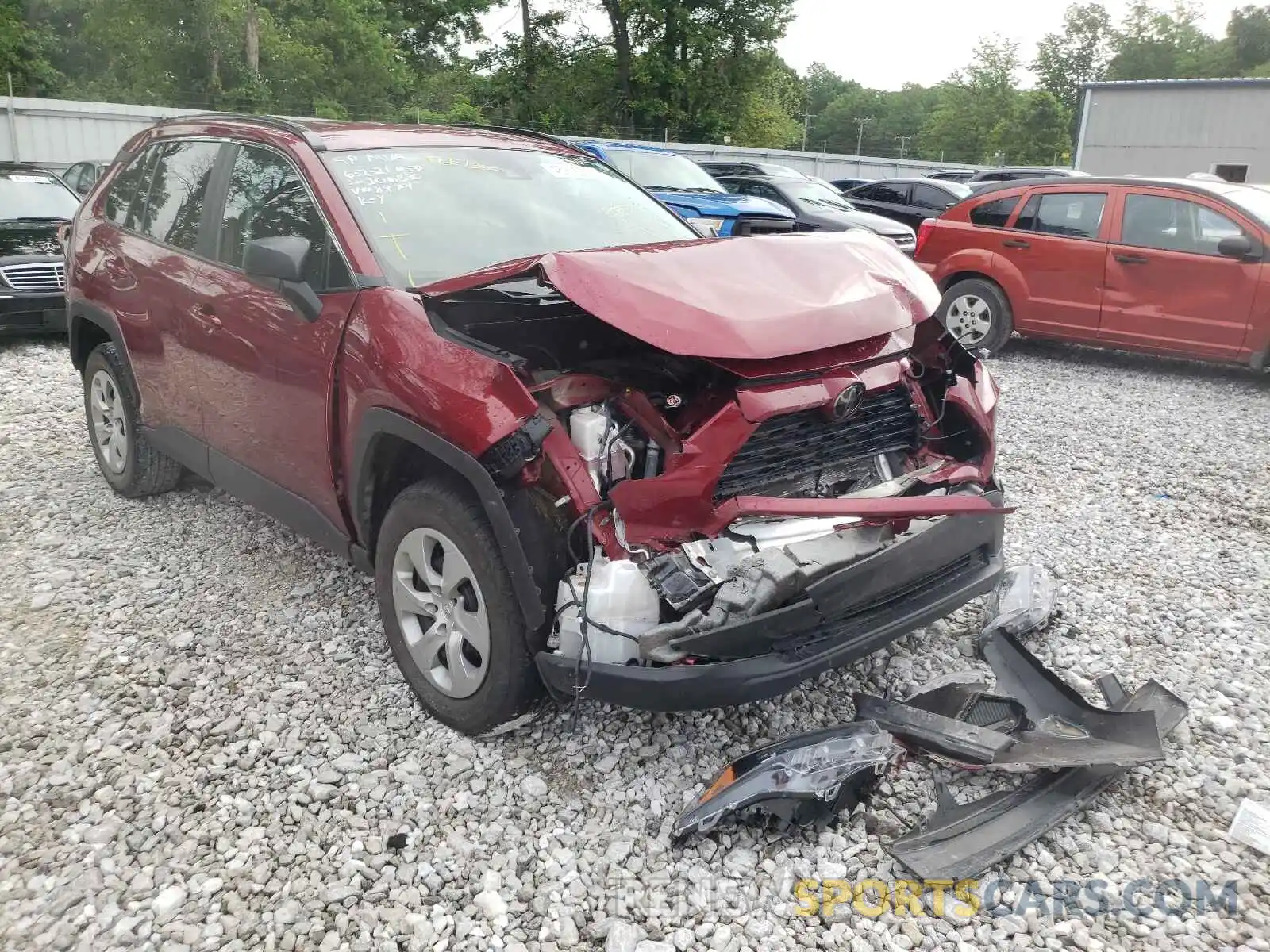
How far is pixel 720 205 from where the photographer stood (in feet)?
41.4

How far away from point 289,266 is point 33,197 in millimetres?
9134

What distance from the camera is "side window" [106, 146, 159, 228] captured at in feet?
15.7

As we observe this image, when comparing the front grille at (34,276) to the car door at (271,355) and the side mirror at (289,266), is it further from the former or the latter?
the side mirror at (289,266)

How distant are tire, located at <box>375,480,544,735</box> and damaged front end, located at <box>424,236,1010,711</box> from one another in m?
0.18

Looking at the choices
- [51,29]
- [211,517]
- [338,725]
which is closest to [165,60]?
[51,29]

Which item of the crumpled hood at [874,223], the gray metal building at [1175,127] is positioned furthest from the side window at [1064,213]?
the gray metal building at [1175,127]

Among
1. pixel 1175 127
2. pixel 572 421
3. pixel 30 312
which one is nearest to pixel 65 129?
pixel 30 312

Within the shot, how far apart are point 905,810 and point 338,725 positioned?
73.6 inches

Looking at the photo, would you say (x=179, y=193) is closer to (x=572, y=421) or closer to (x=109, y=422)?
(x=109, y=422)

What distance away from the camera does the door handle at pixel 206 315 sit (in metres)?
3.88

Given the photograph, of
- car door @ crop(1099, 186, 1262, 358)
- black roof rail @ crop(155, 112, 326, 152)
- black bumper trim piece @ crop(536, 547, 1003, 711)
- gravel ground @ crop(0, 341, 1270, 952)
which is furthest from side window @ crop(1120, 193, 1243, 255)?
black roof rail @ crop(155, 112, 326, 152)

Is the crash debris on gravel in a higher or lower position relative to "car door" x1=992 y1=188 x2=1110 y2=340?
lower

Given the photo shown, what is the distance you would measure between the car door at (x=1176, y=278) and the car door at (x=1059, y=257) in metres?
0.14

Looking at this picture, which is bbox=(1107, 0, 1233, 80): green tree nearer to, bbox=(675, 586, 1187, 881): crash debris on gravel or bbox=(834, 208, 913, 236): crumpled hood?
bbox=(834, 208, 913, 236): crumpled hood
